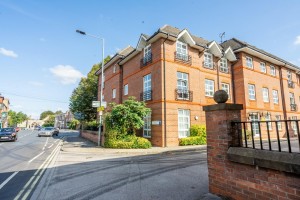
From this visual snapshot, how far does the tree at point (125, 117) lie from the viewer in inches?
553

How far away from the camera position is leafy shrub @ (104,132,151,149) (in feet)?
44.4

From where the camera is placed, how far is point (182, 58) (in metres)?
16.9

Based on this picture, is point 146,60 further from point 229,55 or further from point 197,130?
point 229,55

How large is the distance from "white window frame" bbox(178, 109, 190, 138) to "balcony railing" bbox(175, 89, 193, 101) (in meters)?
1.08

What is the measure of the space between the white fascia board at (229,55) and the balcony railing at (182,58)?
5.49 metres

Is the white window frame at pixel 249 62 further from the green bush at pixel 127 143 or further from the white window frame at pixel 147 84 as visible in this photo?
the green bush at pixel 127 143

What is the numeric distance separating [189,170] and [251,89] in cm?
1830

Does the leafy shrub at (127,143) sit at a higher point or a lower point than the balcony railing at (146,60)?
lower

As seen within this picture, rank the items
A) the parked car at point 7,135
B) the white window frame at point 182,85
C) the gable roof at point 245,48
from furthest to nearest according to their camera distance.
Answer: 1. the gable roof at point 245,48
2. the parked car at point 7,135
3. the white window frame at point 182,85

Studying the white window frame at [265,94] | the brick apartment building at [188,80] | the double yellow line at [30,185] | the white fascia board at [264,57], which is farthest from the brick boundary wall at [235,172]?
the white window frame at [265,94]

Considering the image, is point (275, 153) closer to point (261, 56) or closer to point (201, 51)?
point (201, 51)

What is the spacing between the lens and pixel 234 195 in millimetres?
3695

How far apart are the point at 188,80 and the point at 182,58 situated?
2.12 m

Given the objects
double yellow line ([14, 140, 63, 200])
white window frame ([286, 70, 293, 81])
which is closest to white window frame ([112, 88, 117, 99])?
double yellow line ([14, 140, 63, 200])
